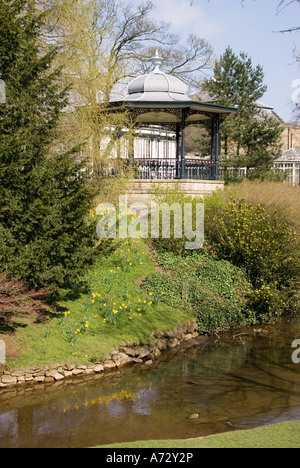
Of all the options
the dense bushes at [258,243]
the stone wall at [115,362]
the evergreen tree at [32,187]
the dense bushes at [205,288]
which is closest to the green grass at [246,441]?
the stone wall at [115,362]

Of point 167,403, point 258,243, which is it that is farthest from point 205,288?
point 167,403

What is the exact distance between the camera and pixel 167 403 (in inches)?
359

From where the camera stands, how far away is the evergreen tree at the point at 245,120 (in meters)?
26.6

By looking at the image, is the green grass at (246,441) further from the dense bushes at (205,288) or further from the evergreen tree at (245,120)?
the evergreen tree at (245,120)

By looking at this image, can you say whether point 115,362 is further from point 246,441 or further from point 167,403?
point 246,441

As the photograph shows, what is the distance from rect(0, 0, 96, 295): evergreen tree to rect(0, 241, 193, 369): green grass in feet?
3.10

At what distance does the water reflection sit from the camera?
778 centimetres

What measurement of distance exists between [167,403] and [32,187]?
518 centimetres

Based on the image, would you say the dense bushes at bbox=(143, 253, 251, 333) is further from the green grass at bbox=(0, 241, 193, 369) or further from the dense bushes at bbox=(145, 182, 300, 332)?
the green grass at bbox=(0, 241, 193, 369)

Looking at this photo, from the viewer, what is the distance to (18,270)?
9.73 metres

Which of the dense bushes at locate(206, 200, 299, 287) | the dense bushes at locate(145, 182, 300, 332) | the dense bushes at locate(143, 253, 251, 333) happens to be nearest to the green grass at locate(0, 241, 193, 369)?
the dense bushes at locate(143, 253, 251, 333)

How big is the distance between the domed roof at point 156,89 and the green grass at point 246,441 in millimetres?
15233
